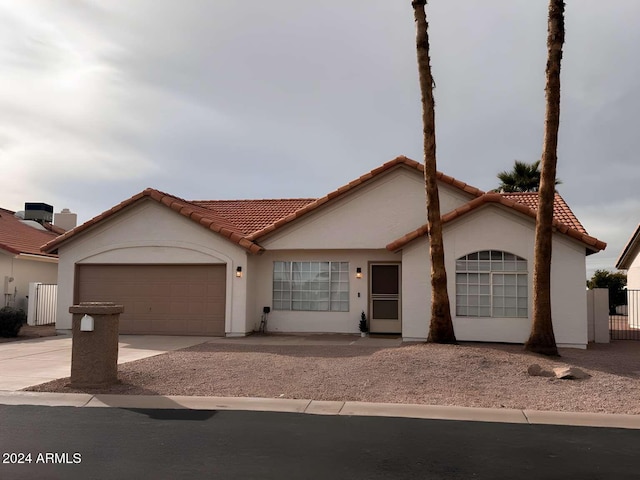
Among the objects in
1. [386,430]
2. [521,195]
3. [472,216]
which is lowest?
[386,430]

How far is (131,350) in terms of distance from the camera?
14891 mm

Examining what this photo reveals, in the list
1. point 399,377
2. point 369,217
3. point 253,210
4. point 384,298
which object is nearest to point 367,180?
point 369,217

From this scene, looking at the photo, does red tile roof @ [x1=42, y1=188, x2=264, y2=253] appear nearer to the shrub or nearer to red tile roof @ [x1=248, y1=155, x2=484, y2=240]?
red tile roof @ [x1=248, y1=155, x2=484, y2=240]

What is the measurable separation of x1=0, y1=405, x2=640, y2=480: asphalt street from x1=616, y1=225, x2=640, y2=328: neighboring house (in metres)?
Answer: 20.2

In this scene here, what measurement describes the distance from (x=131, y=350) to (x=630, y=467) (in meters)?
12.1

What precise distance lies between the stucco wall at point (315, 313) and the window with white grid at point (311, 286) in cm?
17

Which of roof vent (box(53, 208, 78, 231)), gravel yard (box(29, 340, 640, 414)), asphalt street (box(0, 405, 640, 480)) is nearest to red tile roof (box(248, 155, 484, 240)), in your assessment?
gravel yard (box(29, 340, 640, 414))

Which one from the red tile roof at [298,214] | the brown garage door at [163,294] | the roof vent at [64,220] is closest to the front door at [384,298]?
the red tile roof at [298,214]

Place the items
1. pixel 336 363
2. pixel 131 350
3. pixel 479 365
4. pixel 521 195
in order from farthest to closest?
1. pixel 521 195
2. pixel 131 350
3. pixel 336 363
4. pixel 479 365

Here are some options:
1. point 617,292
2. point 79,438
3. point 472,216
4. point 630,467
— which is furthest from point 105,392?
point 617,292

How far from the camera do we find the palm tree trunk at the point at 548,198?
1350 cm

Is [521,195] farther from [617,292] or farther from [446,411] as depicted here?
[617,292]

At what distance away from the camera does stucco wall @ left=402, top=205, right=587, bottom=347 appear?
15312 mm

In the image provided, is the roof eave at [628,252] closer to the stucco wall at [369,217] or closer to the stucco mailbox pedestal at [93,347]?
the stucco wall at [369,217]
